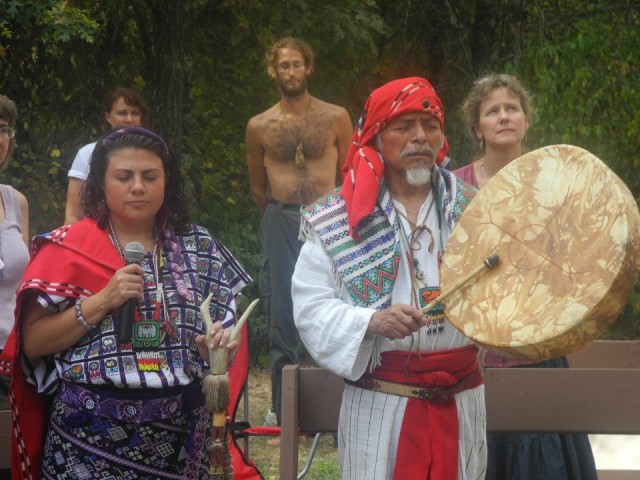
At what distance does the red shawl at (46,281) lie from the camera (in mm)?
3383

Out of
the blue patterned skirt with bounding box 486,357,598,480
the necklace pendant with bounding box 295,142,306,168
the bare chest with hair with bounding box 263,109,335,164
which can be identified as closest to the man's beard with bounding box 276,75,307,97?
the bare chest with hair with bounding box 263,109,335,164

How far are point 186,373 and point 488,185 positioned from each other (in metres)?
1.13

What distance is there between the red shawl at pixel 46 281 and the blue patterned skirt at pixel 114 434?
0.20 ft

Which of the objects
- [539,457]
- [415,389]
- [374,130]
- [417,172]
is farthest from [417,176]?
[539,457]

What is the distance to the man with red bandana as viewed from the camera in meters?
3.34

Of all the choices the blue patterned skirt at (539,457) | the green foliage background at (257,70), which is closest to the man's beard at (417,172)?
the blue patterned skirt at (539,457)

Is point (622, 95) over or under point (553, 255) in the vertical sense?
over

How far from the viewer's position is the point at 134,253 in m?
3.37

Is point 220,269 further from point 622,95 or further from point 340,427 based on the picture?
point 622,95

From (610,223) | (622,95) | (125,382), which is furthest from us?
(622,95)

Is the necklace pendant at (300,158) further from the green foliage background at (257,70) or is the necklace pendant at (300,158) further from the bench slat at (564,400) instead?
the bench slat at (564,400)

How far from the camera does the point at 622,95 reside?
9742 mm

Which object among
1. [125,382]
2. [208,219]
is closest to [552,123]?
[208,219]

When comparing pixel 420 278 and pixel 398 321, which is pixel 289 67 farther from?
pixel 398 321
